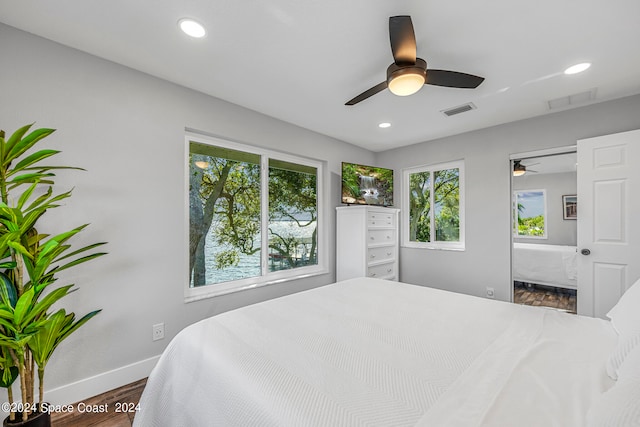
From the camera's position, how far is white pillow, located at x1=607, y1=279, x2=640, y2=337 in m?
0.96

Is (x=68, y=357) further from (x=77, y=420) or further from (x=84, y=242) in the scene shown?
(x=84, y=242)

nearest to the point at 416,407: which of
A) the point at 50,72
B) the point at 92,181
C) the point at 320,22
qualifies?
the point at 320,22

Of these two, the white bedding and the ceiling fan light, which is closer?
the white bedding

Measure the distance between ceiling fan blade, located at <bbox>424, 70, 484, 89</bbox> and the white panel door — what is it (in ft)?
5.97

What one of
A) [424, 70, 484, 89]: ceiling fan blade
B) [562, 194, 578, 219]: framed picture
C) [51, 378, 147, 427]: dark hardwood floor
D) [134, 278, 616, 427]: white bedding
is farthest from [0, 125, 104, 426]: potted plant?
[562, 194, 578, 219]: framed picture

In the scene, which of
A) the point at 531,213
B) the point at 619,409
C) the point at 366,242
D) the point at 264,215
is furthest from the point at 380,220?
the point at 531,213

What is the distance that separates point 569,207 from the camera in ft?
15.3

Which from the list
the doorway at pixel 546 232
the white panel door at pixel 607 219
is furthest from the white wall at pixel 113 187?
the doorway at pixel 546 232

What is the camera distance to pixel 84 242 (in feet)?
5.99

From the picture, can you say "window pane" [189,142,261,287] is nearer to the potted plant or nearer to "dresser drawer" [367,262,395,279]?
the potted plant

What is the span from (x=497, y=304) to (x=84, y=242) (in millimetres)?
2768

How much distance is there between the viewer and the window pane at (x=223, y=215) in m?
2.50

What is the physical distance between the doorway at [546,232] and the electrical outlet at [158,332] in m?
4.40

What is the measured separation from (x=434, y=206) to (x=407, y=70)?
2746mm
